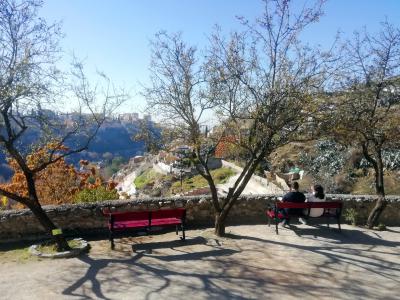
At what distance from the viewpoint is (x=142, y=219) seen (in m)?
8.97

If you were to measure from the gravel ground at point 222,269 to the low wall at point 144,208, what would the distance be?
32.2 inches

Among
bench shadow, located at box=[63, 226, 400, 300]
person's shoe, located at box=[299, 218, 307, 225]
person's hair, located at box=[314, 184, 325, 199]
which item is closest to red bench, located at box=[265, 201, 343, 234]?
person's hair, located at box=[314, 184, 325, 199]

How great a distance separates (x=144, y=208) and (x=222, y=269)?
370 centimetres

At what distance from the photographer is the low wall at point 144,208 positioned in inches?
370

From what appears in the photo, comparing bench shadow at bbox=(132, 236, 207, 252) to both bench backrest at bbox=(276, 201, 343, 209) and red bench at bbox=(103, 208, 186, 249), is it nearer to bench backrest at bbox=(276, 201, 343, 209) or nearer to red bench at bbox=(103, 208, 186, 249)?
red bench at bbox=(103, 208, 186, 249)

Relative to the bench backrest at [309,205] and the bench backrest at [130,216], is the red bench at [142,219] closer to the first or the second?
the bench backrest at [130,216]

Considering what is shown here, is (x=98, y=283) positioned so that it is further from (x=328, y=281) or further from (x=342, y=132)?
(x=342, y=132)

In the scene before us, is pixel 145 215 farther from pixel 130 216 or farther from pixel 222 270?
pixel 222 270

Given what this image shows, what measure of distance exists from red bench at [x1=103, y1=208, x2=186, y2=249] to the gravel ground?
0.42 m

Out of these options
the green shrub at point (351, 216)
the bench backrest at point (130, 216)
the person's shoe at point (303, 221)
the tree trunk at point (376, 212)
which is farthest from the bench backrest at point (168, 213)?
the tree trunk at point (376, 212)

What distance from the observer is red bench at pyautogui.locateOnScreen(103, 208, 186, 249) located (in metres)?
8.73

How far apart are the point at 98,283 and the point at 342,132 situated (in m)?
5.90

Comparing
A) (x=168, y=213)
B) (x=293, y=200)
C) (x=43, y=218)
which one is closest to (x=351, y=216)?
(x=293, y=200)

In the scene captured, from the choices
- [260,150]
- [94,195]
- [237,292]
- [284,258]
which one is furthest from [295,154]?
[237,292]
